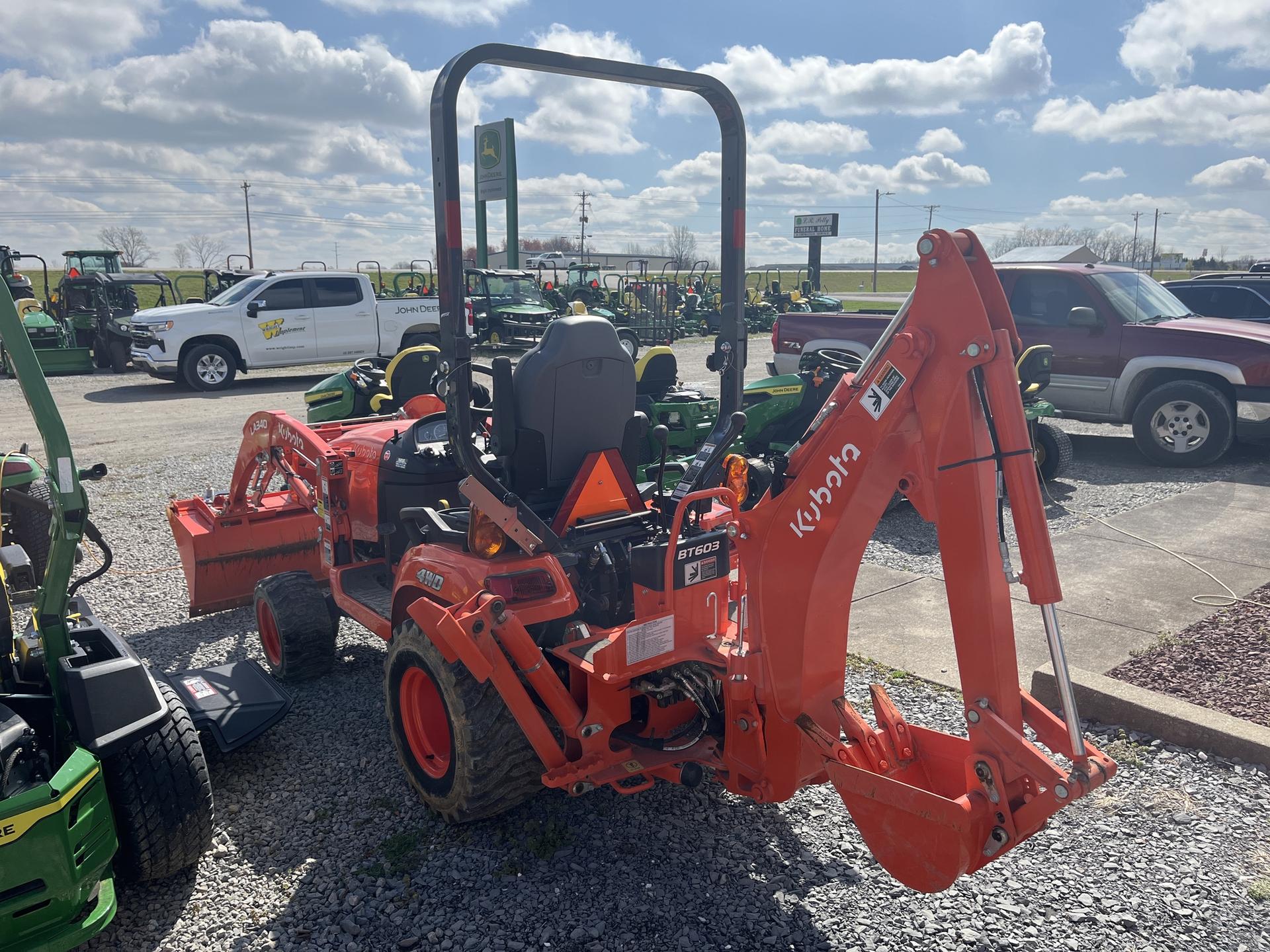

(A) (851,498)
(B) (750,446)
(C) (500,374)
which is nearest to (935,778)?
(A) (851,498)

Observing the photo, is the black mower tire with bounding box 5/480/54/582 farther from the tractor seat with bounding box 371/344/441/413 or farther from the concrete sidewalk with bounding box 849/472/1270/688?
the concrete sidewalk with bounding box 849/472/1270/688

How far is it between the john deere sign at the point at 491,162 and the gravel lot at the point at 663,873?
2582 centimetres

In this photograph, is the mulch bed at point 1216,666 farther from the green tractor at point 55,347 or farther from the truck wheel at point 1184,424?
the green tractor at point 55,347

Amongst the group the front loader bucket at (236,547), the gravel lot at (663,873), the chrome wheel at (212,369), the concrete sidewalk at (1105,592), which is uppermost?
the chrome wheel at (212,369)

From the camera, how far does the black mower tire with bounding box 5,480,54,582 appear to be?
6.24m

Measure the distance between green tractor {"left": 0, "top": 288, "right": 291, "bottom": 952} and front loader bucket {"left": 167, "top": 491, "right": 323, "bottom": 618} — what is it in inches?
84.7

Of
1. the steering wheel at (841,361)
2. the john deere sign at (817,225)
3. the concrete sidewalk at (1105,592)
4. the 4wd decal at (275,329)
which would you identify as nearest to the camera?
the concrete sidewalk at (1105,592)

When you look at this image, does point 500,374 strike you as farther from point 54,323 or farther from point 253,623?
point 54,323

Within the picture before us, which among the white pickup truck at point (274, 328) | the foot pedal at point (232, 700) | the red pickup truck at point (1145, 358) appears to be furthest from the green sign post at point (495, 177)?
the foot pedal at point (232, 700)

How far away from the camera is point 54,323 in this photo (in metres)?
19.5

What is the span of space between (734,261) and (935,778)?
2129 millimetres

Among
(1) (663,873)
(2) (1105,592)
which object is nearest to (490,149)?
(2) (1105,592)

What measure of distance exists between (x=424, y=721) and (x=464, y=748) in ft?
1.88

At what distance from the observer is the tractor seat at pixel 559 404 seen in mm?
3723
